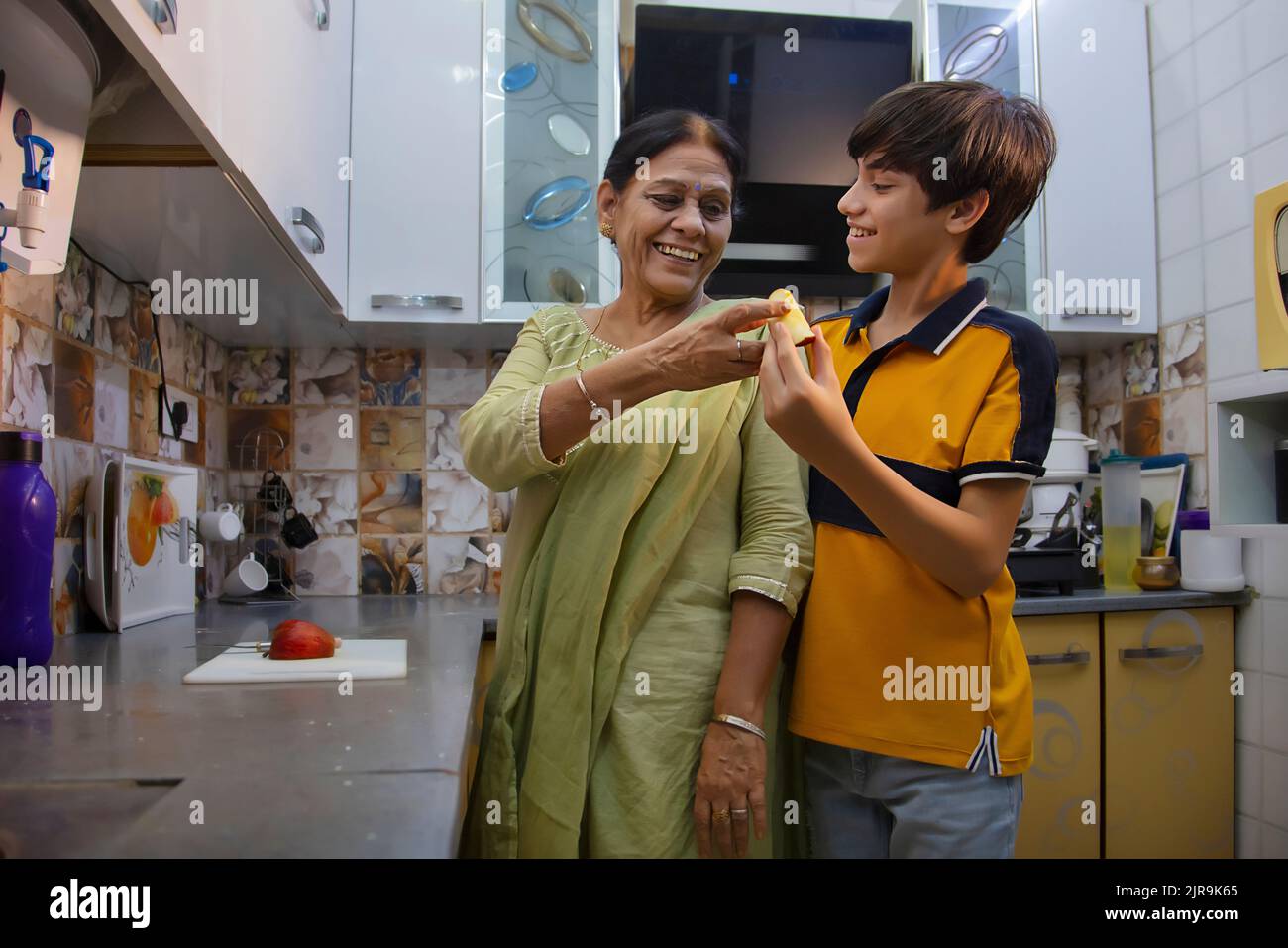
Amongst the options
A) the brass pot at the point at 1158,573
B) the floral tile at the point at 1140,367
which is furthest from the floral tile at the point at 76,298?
the floral tile at the point at 1140,367

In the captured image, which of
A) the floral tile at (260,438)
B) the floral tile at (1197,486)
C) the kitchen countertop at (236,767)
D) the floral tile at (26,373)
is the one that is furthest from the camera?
the floral tile at (260,438)

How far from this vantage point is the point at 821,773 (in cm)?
81

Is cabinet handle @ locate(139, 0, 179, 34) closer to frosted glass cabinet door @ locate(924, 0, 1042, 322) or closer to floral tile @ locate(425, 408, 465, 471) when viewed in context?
floral tile @ locate(425, 408, 465, 471)

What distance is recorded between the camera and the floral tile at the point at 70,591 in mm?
1104

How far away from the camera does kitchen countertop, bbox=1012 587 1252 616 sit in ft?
4.75

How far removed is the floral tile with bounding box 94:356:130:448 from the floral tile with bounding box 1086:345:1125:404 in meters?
1.88

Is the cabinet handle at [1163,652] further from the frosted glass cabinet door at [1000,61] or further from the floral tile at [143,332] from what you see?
the floral tile at [143,332]

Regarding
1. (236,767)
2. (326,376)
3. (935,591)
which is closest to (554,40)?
(326,376)

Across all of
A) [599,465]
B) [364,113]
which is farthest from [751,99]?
[599,465]

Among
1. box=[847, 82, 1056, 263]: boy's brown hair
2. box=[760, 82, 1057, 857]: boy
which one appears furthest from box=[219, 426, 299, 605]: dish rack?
box=[847, 82, 1056, 263]: boy's brown hair

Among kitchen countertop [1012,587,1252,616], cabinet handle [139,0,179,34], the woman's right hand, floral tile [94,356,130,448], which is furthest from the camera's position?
kitchen countertop [1012,587,1252,616]

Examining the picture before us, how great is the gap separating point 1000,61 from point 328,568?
1667mm

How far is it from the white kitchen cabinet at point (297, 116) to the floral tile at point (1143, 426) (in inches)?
62.4

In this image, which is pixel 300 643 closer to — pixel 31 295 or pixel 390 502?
pixel 31 295
